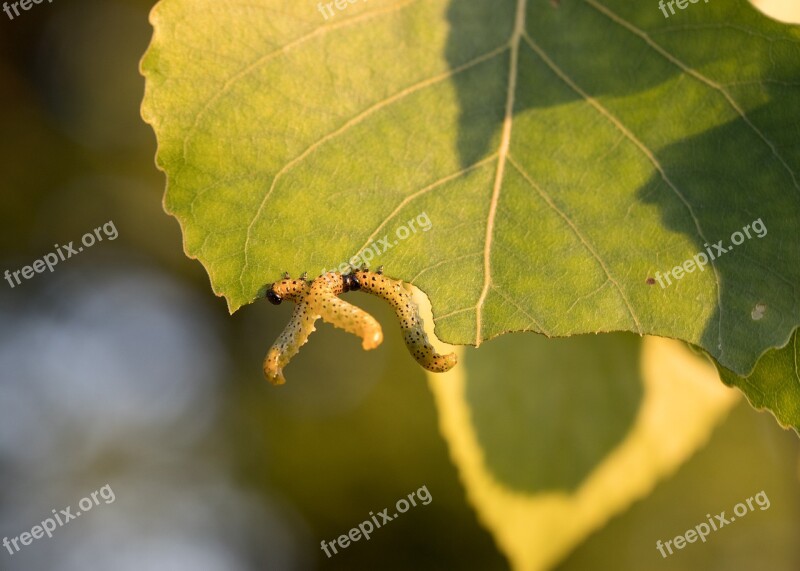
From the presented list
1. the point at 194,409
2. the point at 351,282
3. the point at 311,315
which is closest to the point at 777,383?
the point at 351,282

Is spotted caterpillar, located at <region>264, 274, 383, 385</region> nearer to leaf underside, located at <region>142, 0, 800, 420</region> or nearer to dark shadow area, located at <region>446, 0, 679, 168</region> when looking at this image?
leaf underside, located at <region>142, 0, 800, 420</region>

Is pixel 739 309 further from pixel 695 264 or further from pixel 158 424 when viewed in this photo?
pixel 158 424

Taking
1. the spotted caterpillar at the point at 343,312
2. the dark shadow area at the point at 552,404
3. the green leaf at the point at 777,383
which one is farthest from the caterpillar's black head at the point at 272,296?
the green leaf at the point at 777,383

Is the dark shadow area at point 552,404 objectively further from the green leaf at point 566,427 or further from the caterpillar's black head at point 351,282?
the caterpillar's black head at point 351,282

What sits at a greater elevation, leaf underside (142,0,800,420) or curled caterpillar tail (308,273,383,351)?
leaf underside (142,0,800,420)

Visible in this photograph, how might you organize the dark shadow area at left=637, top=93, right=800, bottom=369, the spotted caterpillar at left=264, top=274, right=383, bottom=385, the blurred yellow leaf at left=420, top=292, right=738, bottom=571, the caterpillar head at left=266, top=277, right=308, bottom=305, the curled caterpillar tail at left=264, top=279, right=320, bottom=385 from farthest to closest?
the blurred yellow leaf at left=420, top=292, right=738, bottom=571, the curled caterpillar tail at left=264, top=279, right=320, bottom=385, the spotted caterpillar at left=264, top=274, right=383, bottom=385, the caterpillar head at left=266, top=277, right=308, bottom=305, the dark shadow area at left=637, top=93, right=800, bottom=369

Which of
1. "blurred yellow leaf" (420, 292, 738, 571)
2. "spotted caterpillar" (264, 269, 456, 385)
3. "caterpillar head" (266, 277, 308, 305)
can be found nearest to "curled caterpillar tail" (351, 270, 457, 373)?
"spotted caterpillar" (264, 269, 456, 385)

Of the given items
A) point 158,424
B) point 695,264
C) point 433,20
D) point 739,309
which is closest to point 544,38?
point 433,20
